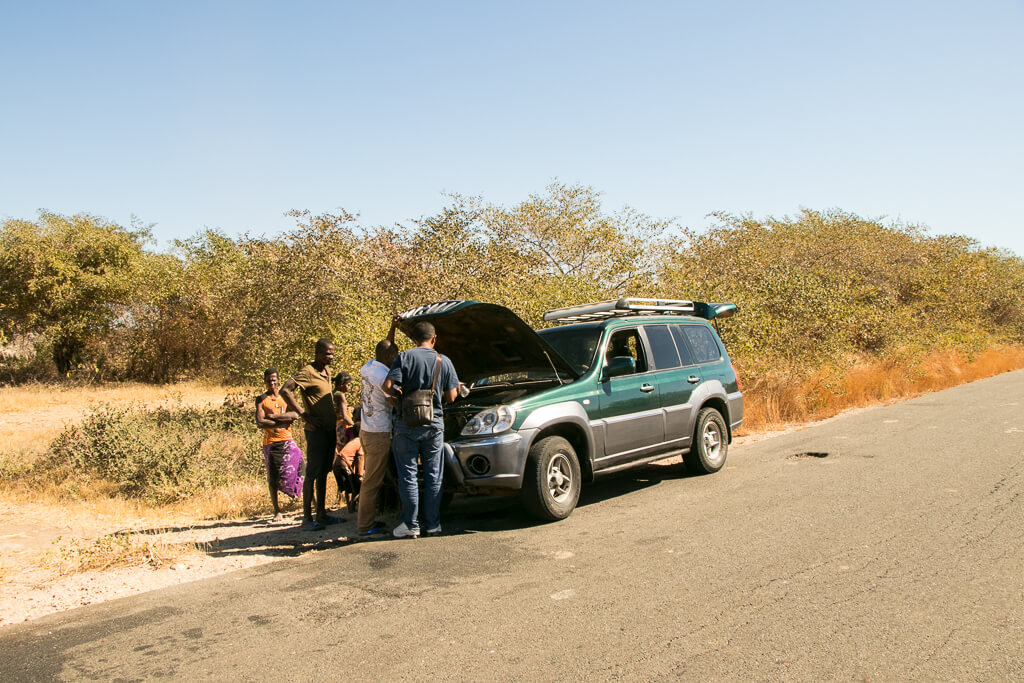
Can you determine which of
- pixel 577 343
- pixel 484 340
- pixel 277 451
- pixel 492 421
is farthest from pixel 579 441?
pixel 277 451

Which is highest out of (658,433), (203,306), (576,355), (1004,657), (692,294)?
(203,306)

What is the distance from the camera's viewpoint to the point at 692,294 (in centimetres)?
1566

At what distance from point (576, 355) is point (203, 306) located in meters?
25.0

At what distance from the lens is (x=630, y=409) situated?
8.14 meters

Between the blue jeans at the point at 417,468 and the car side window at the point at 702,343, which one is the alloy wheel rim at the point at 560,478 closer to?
the blue jeans at the point at 417,468

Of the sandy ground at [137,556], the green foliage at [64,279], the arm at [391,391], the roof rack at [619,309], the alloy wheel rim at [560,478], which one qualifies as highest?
the green foliage at [64,279]

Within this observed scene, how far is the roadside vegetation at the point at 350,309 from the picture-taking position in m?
11.8

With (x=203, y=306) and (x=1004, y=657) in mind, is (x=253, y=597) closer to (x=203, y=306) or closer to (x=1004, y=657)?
(x=1004, y=657)

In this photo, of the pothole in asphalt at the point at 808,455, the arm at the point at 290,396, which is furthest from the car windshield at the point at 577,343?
the pothole in asphalt at the point at 808,455

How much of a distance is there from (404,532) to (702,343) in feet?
15.7

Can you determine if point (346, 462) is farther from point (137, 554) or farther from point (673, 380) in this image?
point (673, 380)

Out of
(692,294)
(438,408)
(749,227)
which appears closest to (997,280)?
(749,227)

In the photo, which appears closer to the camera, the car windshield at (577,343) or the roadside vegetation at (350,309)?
the car windshield at (577,343)

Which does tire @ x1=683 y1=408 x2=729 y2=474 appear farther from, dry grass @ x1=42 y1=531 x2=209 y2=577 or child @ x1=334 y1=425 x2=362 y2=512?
dry grass @ x1=42 y1=531 x2=209 y2=577
